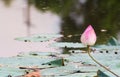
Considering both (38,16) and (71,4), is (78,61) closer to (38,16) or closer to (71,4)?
(38,16)

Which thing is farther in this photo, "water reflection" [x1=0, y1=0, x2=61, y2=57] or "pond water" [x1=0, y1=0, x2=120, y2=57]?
"pond water" [x1=0, y1=0, x2=120, y2=57]

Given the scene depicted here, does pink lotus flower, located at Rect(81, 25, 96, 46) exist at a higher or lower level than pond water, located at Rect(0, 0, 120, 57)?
higher

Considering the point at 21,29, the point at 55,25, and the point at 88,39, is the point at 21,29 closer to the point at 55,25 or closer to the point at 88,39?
the point at 55,25

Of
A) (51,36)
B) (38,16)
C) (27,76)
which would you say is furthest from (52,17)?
(27,76)

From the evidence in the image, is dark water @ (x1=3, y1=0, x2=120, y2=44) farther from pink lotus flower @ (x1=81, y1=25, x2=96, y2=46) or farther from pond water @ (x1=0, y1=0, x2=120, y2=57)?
pink lotus flower @ (x1=81, y1=25, x2=96, y2=46)

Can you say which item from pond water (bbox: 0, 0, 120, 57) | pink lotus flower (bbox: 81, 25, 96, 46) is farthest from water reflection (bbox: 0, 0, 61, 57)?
pink lotus flower (bbox: 81, 25, 96, 46)

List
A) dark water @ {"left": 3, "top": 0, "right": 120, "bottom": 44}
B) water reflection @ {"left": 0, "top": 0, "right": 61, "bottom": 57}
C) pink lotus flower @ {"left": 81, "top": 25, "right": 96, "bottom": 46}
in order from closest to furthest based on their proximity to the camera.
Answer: pink lotus flower @ {"left": 81, "top": 25, "right": 96, "bottom": 46}
water reflection @ {"left": 0, "top": 0, "right": 61, "bottom": 57}
dark water @ {"left": 3, "top": 0, "right": 120, "bottom": 44}

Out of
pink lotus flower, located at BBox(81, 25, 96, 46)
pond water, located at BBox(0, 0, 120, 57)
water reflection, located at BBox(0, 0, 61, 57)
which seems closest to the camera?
pink lotus flower, located at BBox(81, 25, 96, 46)

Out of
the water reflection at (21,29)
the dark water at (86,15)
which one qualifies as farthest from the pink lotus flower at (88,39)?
the dark water at (86,15)

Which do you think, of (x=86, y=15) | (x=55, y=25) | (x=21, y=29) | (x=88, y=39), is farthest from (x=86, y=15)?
(x=88, y=39)

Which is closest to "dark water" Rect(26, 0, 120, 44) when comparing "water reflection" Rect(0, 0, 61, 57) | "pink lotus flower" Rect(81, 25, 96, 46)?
"water reflection" Rect(0, 0, 61, 57)
